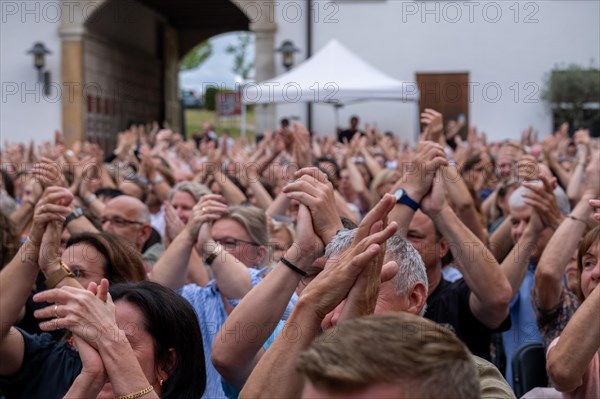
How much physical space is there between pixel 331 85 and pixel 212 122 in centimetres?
2662

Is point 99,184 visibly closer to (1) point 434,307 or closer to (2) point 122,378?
(1) point 434,307

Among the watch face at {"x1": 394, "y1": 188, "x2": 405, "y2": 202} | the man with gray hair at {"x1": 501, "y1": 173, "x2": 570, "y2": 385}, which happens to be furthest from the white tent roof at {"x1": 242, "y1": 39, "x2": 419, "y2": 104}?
the watch face at {"x1": 394, "y1": 188, "x2": 405, "y2": 202}

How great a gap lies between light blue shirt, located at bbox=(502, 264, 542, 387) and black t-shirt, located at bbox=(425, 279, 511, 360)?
71cm

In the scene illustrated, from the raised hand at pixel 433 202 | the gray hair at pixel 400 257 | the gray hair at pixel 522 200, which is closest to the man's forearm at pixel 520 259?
the gray hair at pixel 522 200

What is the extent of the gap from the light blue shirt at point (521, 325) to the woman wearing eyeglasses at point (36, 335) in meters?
2.06

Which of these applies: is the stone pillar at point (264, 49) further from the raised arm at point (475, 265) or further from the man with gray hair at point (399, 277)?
the man with gray hair at point (399, 277)

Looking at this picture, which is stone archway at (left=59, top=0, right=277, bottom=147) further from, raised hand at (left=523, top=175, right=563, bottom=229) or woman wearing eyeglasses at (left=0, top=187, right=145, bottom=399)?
woman wearing eyeglasses at (left=0, top=187, right=145, bottom=399)

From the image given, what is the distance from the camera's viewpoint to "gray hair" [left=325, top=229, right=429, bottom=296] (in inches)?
109

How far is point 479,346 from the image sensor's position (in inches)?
161

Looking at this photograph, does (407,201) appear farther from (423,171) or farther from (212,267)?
(212,267)

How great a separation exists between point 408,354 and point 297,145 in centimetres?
489

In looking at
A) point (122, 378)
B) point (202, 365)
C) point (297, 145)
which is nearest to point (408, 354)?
point (122, 378)

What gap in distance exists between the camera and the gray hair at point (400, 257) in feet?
9.05

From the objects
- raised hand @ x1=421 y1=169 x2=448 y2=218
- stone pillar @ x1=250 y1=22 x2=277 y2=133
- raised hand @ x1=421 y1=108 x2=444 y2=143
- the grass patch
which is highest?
stone pillar @ x1=250 y1=22 x2=277 y2=133
